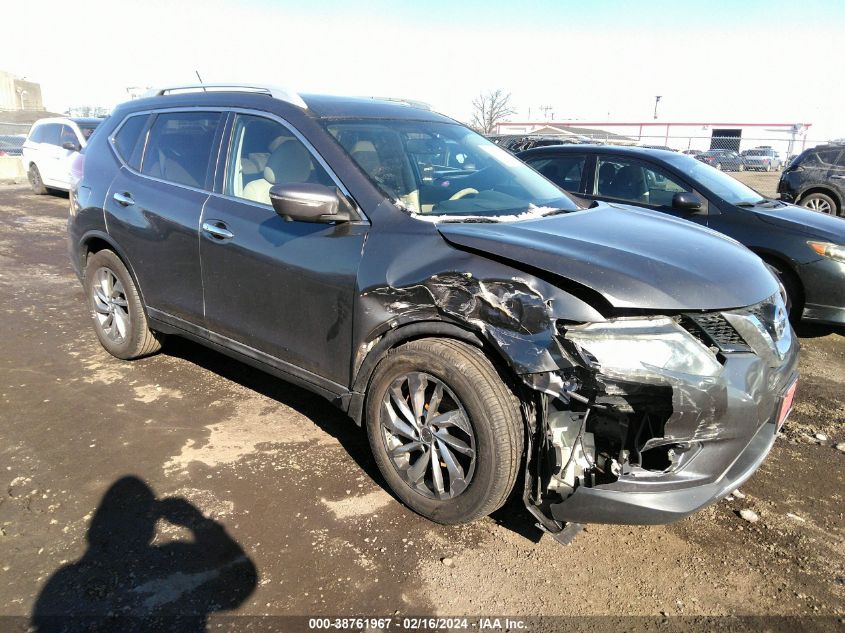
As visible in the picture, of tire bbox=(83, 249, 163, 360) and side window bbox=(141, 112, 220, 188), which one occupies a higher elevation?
side window bbox=(141, 112, 220, 188)

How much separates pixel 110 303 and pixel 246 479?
2.20 m

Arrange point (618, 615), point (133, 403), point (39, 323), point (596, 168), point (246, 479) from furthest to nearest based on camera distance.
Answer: point (596, 168), point (39, 323), point (133, 403), point (246, 479), point (618, 615)

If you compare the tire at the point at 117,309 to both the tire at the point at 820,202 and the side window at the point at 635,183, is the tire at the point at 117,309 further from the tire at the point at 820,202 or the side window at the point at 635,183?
the tire at the point at 820,202

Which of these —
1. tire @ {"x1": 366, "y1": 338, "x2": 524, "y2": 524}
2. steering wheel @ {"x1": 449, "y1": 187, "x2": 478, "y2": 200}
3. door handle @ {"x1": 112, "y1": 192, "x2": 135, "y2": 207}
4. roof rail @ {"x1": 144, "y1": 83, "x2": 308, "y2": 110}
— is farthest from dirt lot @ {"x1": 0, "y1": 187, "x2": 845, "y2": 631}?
roof rail @ {"x1": 144, "y1": 83, "x2": 308, "y2": 110}

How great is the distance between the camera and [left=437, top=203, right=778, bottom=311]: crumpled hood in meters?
2.36

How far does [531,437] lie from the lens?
8.19 ft

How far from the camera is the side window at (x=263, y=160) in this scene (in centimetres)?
329

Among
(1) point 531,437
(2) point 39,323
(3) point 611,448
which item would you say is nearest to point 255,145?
(1) point 531,437

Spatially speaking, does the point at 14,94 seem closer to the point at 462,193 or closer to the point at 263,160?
the point at 263,160

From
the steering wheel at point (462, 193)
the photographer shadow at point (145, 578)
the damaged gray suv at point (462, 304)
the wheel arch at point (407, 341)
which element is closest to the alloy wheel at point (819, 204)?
the damaged gray suv at point (462, 304)

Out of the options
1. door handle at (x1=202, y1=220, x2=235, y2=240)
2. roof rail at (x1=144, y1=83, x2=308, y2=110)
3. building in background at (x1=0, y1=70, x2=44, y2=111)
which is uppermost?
building in background at (x1=0, y1=70, x2=44, y2=111)

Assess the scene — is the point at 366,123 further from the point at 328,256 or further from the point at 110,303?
the point at 110,303

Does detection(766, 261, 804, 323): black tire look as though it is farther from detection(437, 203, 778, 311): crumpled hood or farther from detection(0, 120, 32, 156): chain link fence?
detection(0, 120, 32, 156): chain link fence

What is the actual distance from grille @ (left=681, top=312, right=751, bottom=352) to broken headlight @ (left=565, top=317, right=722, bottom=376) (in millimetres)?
51
